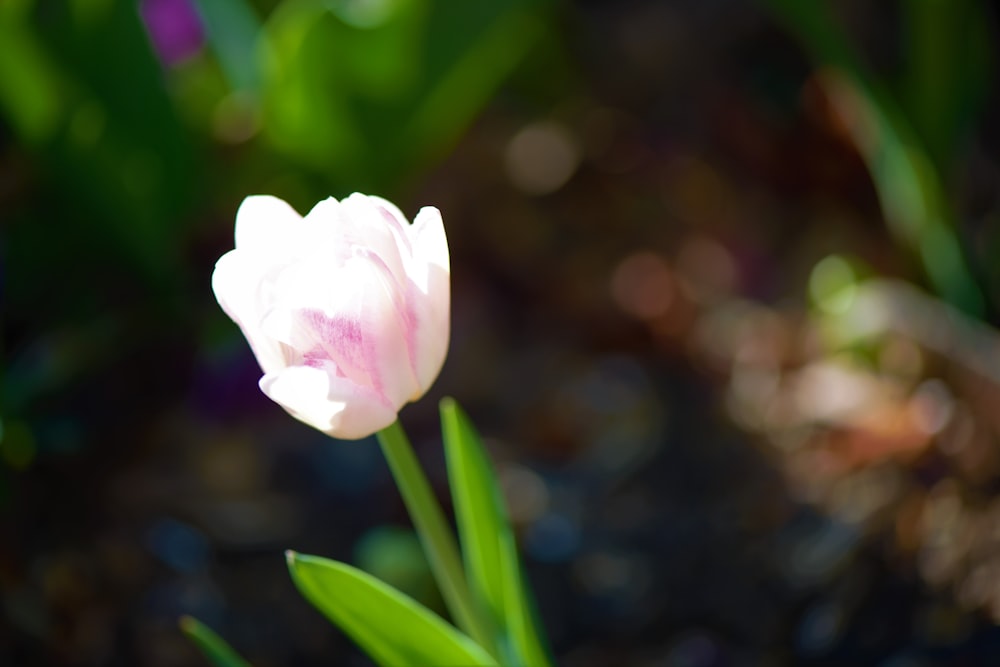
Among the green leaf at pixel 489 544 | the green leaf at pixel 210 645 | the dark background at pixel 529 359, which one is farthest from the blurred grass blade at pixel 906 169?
the green leaf at pixel 210 645

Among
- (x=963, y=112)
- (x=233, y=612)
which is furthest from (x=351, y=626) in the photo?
(x=963, y=112)

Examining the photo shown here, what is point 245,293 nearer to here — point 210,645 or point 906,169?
point 210,645

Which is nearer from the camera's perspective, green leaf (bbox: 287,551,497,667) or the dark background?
green leaf (bbox: 287,551,497,667)

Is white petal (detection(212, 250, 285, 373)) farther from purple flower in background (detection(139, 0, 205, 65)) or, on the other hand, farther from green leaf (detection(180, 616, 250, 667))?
purple flower in background (detection(139, 0, 205, 65))

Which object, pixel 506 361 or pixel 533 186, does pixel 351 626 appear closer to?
pixel 506 361

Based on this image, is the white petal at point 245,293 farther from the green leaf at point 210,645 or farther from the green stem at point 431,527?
the green leaf at point 210,645

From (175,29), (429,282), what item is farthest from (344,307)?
(175,29)

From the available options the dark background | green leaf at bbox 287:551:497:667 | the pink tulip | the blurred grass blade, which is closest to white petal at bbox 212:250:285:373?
the pink tulip
